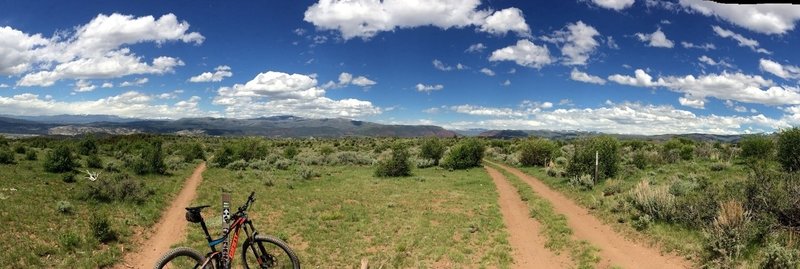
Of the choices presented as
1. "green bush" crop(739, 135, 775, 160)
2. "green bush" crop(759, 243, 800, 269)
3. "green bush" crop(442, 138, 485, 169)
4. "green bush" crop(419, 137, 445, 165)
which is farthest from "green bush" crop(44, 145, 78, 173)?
"green bush" crop(739, 135, 775, 160)

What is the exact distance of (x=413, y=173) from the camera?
122 ft

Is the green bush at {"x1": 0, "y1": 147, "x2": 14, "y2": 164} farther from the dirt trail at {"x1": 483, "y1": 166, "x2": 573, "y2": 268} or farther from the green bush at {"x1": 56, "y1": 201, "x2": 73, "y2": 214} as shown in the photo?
the dirt trail at {"x1": 483, "y1": 166, "x2": 573, "y2": 268}

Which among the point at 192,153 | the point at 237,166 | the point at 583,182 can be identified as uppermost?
the point at 583,182

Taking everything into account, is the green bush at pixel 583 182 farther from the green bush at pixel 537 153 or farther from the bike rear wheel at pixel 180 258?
the bike rear wheel at pixel 180 258

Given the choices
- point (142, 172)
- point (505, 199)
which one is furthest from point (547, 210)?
point (142, 172)

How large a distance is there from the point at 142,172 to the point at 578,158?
26692 mm

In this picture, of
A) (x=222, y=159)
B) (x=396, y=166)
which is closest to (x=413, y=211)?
(x=396, y=166)

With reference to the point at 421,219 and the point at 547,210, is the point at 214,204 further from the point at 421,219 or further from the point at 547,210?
the point at 547,210

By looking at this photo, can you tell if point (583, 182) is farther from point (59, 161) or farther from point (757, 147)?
point (59, 161)

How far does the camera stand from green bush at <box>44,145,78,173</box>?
27156 mm

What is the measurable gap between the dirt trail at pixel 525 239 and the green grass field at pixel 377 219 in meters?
0.38

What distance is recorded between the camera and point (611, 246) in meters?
13.9

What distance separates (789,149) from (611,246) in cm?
1782

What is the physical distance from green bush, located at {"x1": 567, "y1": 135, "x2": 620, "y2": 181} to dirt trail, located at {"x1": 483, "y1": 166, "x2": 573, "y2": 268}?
6073mm
